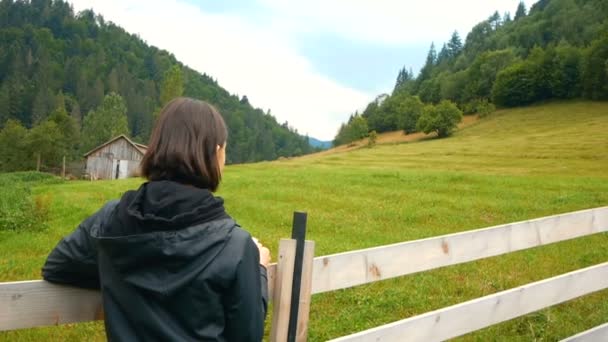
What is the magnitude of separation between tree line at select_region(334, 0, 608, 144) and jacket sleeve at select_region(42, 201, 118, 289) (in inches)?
3023

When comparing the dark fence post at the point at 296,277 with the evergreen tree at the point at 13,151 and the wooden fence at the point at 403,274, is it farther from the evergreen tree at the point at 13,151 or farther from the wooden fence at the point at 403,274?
the evergreen tree at the point at 13,151

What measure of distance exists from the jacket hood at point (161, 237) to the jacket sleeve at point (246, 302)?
0.13 metres

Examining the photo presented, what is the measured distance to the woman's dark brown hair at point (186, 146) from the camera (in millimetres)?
2104

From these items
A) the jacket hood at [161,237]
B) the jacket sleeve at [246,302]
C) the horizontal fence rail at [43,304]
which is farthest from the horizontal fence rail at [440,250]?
the horizontal fence rail at [43,304]

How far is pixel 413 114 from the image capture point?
91.8 meters

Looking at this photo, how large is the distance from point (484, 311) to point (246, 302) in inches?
101

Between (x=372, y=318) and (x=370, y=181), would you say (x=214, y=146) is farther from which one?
(x=370, y=181)

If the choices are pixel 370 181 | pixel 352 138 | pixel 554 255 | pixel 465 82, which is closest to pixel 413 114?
pixel 352 138

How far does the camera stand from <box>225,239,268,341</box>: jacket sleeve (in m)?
2.08

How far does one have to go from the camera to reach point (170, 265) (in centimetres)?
201

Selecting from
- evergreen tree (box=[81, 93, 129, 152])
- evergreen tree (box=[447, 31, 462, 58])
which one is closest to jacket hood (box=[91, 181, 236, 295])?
evergreen tree (box=[81, 93, 129, 152])

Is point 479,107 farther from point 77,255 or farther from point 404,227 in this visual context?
point 77,255

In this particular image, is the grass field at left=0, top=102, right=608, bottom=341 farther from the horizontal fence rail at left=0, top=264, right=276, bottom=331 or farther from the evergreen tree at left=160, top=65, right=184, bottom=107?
the evergreen tree at left=160, top=65, right=184, bottom=107

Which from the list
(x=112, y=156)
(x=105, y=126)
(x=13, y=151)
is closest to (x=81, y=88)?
(x=105, y=126)
